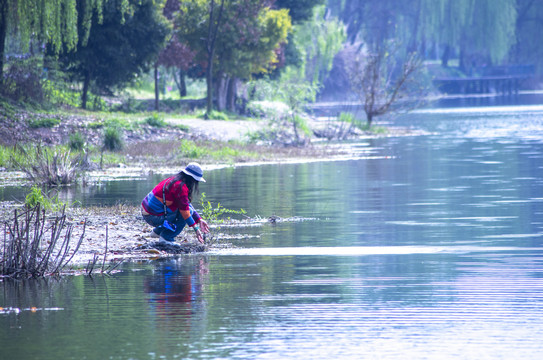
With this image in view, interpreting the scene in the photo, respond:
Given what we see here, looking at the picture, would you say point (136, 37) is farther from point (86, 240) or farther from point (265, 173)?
point (86, 240)

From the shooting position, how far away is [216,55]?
5347 centimetres

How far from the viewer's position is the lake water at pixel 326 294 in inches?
332

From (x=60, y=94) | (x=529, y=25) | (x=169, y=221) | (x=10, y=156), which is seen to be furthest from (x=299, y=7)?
(x=169, y=221)

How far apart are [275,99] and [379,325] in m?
46.5

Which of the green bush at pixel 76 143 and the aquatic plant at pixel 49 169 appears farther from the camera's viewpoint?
the green bush at pixel 76 143

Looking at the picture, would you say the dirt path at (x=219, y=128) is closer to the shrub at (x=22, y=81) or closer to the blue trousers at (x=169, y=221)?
the shrub at (x=22, y=81)

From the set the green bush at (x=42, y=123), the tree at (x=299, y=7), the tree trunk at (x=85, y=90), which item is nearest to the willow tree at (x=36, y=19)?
the green bush at (x=42, y=123)

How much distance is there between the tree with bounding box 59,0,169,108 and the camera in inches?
1774

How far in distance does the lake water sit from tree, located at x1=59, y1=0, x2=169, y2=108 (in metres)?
25.8

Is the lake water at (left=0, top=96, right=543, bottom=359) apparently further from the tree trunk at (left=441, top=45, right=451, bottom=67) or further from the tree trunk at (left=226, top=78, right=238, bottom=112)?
the tree trunk at (left=441, top=45, right=451, bottom=67)

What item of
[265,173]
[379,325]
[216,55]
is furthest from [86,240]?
[216,55]

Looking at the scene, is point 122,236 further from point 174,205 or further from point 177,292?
point 177,292

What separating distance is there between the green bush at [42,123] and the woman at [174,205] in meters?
21.2

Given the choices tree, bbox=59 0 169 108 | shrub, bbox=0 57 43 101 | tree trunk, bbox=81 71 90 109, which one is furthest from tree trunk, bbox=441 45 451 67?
shrub, bbox=0 57 43 101
